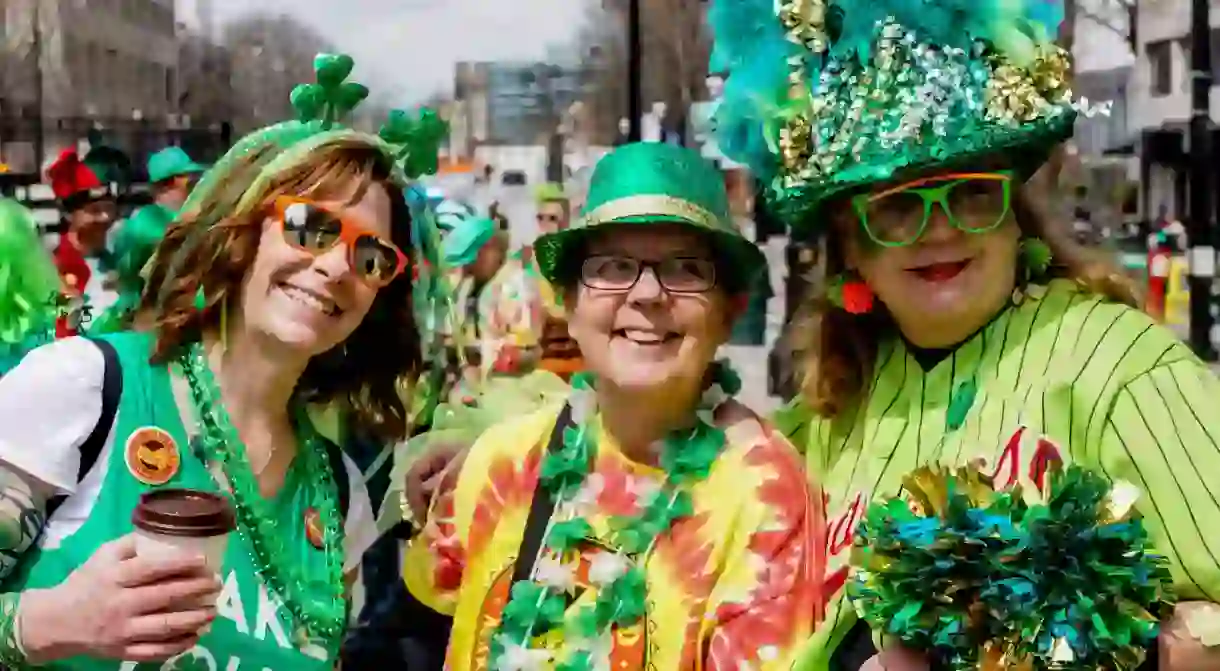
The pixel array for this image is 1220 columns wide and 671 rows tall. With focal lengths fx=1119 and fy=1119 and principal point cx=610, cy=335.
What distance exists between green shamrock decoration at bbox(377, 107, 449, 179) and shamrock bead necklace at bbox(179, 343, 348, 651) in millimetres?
417

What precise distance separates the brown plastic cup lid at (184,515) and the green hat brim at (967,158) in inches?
33.7

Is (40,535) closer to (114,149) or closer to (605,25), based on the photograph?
(605,25)

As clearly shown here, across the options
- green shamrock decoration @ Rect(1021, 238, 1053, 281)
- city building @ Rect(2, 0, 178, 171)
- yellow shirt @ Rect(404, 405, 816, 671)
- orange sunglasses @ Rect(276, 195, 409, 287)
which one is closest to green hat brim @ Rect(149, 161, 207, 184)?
city building @ Rect(2, 0, 178, 171)

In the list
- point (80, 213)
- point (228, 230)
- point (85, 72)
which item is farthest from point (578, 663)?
point (85, 72)

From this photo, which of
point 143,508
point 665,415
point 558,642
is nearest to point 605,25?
point 665,415

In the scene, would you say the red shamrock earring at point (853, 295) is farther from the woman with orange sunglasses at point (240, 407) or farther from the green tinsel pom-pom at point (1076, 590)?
the woman with orange sunglasses at point (240, 407)

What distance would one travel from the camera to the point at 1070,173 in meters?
1.70

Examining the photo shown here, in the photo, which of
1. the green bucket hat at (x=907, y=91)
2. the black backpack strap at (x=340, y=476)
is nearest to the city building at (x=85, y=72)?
the black backpack strap at (x=340, y=476)

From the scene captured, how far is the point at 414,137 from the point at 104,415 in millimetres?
605

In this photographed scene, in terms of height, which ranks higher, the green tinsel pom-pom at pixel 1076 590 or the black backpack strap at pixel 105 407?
the black backpack strap at pixel 105 407

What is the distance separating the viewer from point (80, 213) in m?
3.69

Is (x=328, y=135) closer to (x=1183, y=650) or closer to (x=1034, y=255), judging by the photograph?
(x=1034, y=255)

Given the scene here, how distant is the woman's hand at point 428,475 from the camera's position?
179 centimetres

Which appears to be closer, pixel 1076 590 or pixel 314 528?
pixel 1076 590
